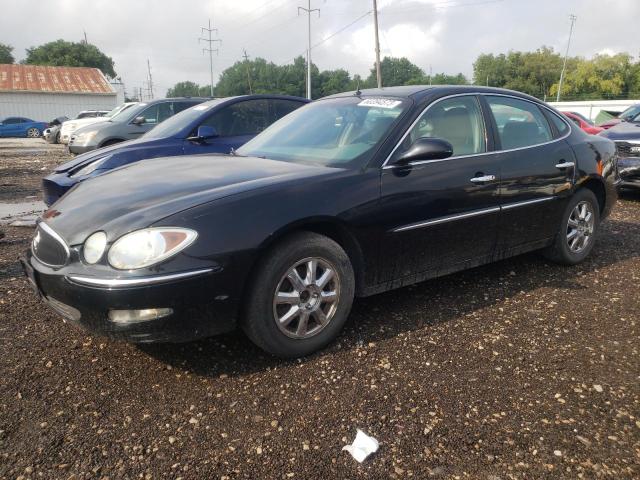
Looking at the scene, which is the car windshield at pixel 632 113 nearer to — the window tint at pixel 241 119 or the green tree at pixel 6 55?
the window tint at pixel 241 119

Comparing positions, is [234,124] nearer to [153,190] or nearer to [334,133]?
[334,133]

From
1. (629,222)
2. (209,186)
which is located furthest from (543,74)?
(209,186)

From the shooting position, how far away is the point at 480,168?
3861mm

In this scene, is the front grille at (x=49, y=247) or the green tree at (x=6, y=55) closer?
the front grille at (x=49, y=247)

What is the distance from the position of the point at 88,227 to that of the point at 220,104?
4549 mm

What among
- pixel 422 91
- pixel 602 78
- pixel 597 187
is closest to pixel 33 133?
pixel 422 91

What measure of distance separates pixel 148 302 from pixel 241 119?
16.0 ft

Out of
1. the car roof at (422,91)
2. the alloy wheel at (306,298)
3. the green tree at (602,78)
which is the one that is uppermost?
the green tree at (602,78)

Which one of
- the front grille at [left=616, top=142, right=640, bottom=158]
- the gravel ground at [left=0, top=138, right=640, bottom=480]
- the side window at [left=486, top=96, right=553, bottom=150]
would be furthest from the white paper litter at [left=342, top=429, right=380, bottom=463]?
the front grille at [left=616, top=142, right=640, bottom=158]

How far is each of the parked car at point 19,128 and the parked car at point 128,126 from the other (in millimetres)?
26582

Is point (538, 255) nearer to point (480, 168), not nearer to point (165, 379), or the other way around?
point (480, 168)

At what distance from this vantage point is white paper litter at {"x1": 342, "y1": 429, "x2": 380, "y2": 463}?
227 centimetres

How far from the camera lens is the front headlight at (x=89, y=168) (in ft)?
19.1

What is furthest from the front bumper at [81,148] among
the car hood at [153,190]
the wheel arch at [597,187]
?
the wheel arch at [597,187]
